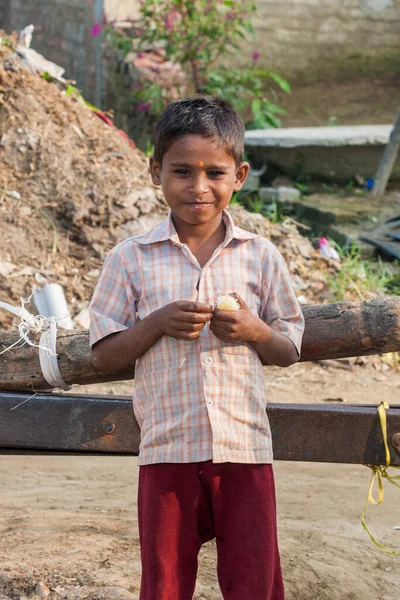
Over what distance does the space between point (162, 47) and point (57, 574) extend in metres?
7.26

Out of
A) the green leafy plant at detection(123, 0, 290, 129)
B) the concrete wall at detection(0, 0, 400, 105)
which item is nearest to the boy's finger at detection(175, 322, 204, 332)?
the green leafy plant at detection(123, 0, 290, 129)

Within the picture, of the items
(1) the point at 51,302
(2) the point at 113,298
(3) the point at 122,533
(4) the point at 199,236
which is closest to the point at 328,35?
(1) the point at 51,302

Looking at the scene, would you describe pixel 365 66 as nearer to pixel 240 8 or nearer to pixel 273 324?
pixel 240 8

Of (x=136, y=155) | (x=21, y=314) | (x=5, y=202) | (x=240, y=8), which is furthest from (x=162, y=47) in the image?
(x=21, y=314)

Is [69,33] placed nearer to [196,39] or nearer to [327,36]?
[196,39]

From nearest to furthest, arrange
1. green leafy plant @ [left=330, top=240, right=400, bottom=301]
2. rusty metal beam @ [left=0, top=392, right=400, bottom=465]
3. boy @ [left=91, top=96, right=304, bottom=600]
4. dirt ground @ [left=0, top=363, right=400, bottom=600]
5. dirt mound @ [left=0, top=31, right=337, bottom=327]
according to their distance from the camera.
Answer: boy @ [left=91, top=96, right=304, bottom=600]
rusty metal beam @ [left=0, top=392, right=400, bottom=465]
dirt ground @ [left=0, top=363, right=400, bottom=600]
dirt mound @ [left=0, top=31, right=337, bottom=327]
green leafy plant @ [left=330, top=240, right=400, bottom=301]

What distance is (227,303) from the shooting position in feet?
6.41

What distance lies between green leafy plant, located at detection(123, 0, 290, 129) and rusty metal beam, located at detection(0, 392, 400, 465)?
674cm

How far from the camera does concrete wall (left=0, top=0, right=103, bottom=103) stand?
9.42 m

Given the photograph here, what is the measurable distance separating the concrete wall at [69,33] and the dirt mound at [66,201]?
11.1 ft

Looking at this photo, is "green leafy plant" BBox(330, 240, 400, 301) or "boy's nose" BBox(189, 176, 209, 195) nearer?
"boy's nose" BBox(189, 176, 209, 195)

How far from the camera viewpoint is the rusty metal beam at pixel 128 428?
2264mm

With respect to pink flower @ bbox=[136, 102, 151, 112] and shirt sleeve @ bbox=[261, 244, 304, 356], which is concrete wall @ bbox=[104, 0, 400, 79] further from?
shirt sleeve @ bbox=[261, 244, 304, 356]

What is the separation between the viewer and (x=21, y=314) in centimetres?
241
